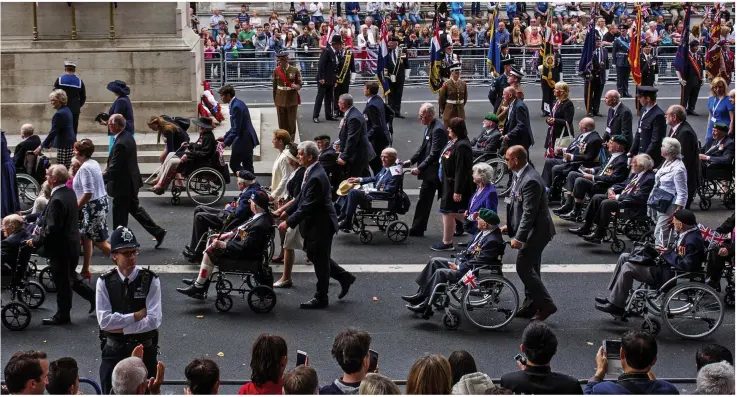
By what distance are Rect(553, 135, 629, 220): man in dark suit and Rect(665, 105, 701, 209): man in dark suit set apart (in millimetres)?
708

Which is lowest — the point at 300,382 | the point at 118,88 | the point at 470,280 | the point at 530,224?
the point at 470,280

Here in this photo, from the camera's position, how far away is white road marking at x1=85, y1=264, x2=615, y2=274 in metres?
13.7

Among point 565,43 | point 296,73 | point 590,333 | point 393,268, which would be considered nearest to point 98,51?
point 296,73

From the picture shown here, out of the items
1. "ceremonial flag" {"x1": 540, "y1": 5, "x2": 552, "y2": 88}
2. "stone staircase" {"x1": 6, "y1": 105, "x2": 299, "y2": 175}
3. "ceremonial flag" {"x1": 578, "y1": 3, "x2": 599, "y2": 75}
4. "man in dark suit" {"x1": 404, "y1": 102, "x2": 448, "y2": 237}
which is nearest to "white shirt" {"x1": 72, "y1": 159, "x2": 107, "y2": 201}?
"man in dark suit" {"x1": 404, "y1": 102, "x2": 448, "y2": 237}

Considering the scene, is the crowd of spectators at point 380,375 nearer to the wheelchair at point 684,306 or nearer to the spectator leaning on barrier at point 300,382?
the spectator leaning on barrier at point 300,382

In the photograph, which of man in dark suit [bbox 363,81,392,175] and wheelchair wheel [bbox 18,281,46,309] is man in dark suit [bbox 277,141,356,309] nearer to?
wheelchair wheel [bbox 18,281,46,309]

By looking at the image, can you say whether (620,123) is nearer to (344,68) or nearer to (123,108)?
(123,108)

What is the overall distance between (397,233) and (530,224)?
3.74 metres

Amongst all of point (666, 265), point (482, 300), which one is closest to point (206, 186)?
point (482, 300)

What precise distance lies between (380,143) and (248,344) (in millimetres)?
6811

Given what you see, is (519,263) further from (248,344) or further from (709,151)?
(709,151)

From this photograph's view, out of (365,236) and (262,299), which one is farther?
(365,236)

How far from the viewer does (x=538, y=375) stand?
7.93m

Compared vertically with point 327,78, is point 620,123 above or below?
below
